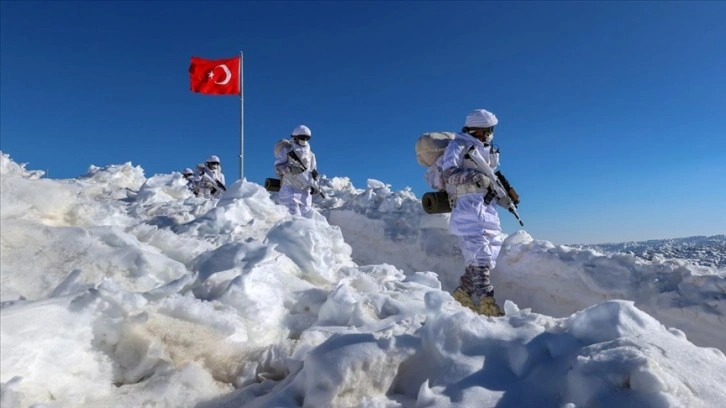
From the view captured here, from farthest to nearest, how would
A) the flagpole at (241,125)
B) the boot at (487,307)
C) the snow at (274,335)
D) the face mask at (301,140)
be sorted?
1. the flagpole at (241,125)
2. the face mask at (301,140)
3. the boot at (487,307)
4. the snow at (274,335)

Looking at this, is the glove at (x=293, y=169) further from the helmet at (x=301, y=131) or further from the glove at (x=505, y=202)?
the glove at (x=505, y=202)

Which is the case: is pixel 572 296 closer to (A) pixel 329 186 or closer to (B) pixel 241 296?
(B) pixel 241 296

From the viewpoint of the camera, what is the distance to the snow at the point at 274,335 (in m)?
1.46

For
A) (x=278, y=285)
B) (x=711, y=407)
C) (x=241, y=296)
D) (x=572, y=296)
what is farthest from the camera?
(x=572, y=296)

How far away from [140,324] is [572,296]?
5.06 m

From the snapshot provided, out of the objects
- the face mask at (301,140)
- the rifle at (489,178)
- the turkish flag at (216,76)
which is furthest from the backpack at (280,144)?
the turkish flag at (216,76)

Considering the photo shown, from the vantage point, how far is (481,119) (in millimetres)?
4672

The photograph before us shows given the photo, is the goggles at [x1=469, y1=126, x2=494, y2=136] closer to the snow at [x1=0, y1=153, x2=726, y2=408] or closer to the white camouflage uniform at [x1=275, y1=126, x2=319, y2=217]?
the snow at [x1=0, y1=153, x2=726, y2=408]

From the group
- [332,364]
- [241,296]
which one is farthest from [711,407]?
[241,296]

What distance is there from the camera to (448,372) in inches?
62.3

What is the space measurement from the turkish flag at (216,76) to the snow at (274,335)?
31.5ft

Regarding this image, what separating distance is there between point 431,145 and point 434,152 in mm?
82

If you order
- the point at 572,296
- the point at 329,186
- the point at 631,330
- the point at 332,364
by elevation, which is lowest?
the point at 572,296

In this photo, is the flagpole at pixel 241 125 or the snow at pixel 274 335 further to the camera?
the flagpole at pixel 241 125
